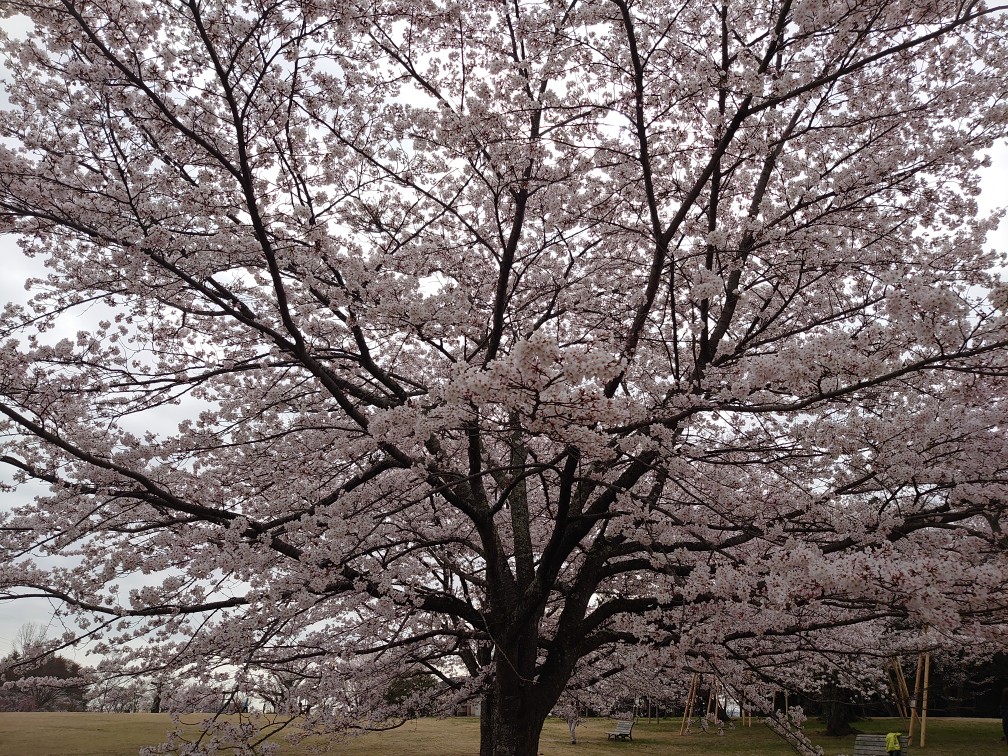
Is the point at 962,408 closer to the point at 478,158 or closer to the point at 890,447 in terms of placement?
the point at 890,447

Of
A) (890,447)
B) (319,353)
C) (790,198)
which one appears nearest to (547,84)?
(790,198)

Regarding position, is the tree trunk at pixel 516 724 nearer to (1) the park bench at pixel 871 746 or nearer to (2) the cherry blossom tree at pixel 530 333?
(2) the cherry blossom tree at pixel 530 333

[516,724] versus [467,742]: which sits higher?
[516,724]

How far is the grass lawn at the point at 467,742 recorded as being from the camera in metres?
18.6

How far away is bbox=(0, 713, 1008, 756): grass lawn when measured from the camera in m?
18.6

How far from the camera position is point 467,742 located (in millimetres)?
24812

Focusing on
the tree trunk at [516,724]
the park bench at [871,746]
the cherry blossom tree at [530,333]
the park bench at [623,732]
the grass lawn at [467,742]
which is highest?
the cherry blossom tree at [530,333]

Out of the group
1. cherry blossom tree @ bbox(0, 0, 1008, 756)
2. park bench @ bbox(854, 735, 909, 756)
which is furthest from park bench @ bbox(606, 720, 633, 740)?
cherry blossom tree @ bbox(0, 0, 1008, 756)

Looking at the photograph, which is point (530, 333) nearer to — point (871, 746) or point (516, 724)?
point (516, 724)

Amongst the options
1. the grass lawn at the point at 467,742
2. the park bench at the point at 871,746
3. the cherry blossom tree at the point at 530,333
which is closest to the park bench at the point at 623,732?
the grass lawn at the point at 467,742

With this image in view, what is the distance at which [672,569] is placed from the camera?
5.82m

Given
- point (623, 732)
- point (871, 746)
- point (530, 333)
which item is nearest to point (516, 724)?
point (530, 333)

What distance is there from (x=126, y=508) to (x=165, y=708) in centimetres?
259

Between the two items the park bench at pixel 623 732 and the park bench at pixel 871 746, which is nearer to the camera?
the park bench at pixel 871 746
